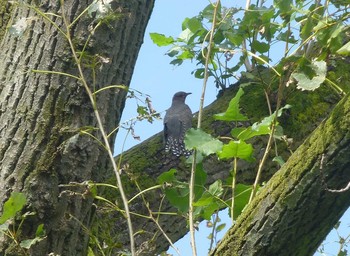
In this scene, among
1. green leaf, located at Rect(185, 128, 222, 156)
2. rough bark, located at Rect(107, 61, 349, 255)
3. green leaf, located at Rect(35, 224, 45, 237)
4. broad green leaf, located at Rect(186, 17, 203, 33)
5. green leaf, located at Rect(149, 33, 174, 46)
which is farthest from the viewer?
rough bark, located at Rect(107, 61, 349, 255)

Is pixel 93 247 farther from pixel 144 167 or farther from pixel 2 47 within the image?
pixel 2 47

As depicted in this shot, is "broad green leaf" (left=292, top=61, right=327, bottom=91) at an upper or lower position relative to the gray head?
lower

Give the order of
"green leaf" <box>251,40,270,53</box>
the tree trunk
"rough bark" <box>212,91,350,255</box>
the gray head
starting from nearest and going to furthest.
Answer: "rough bark" <box>212,91,350,255</box>, the tree trunk, "green leaf" <box>251,40,270,53</box>, the gray head

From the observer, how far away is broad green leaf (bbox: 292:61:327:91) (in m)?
2.54

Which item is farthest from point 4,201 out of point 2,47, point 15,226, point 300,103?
point 300,103

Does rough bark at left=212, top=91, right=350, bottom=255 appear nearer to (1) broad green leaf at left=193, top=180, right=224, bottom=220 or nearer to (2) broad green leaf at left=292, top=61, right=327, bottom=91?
(2) broad green leaf at left=292, top=61, right=327, bottom=91

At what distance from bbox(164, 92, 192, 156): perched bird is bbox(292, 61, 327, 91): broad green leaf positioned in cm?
146

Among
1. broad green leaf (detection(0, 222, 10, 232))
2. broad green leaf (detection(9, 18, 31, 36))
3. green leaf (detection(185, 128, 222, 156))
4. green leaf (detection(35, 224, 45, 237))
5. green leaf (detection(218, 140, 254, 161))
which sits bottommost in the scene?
green leaf (detection(35, 224, 45, 237))

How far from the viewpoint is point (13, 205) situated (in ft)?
9.08

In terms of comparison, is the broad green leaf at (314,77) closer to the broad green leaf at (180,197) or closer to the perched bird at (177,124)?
the broad green leaf at (180,197)

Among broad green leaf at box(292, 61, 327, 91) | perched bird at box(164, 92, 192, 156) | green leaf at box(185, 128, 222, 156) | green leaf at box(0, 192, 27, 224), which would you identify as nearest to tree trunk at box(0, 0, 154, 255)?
green leaf at box(0, 192, 27, 224)

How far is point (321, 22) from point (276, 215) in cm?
68

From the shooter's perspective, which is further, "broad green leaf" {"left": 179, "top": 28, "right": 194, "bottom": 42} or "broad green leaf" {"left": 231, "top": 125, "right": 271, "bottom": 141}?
"broad green leaf" {"left": 179, "top": 28, "right": 194, "bottom": 42}

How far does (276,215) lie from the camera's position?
7.70 feet
